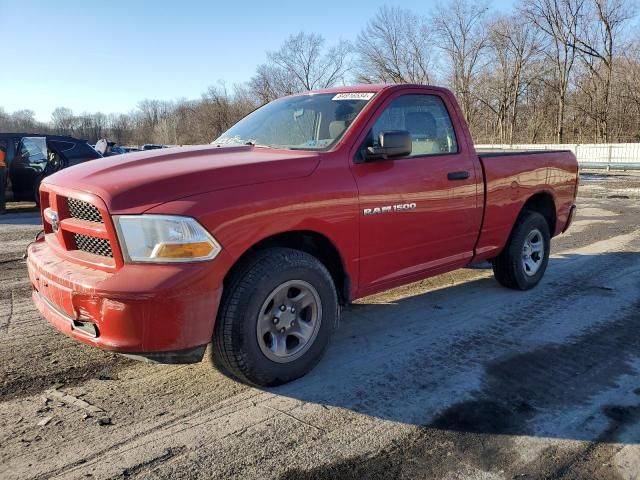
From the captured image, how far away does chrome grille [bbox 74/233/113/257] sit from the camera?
287cm

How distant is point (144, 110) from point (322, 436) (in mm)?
111095

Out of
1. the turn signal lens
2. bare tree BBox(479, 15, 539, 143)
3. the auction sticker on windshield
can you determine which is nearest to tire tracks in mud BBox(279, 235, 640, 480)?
the turn signal lens

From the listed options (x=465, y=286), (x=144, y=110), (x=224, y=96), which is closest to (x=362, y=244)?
(x=465, y=286)

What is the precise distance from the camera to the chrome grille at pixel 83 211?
2.92m

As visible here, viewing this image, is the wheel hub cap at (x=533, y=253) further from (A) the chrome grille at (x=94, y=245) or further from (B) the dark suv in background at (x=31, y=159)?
(B) the dark suv in background at (x=31, y=159)

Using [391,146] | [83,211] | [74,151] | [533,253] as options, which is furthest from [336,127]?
[74,151]

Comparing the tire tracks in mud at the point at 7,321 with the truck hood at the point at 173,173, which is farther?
the tire tracks in mud at the point at 7,321

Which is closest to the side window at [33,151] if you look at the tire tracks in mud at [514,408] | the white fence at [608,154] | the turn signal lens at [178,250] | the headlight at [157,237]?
the headlight at [157,237]

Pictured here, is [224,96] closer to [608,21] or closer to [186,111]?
[186,111]

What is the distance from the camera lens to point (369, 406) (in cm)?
302

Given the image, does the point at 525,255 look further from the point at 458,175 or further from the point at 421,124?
the point at 421,124

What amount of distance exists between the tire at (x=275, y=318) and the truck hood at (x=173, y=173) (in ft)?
1.66

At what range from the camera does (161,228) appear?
267cm

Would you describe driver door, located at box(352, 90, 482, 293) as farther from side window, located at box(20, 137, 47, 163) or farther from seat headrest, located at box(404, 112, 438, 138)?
side window, located at box(20, 137, 47, 163)
